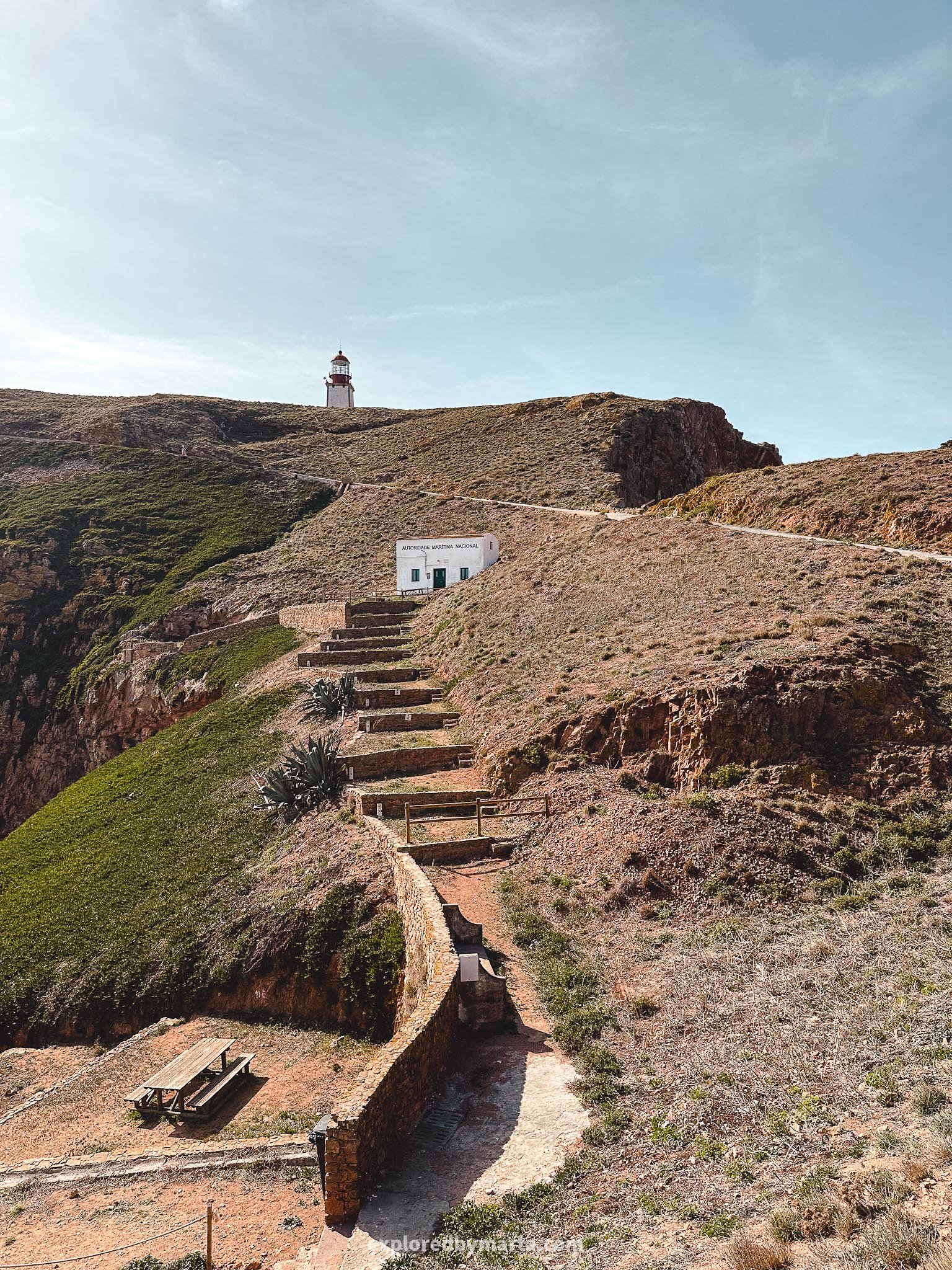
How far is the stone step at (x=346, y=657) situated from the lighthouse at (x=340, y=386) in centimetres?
7167

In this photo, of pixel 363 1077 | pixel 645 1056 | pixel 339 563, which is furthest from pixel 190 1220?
pixel 339 563

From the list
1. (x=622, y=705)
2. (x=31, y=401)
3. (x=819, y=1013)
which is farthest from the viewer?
(x=31, y=401)

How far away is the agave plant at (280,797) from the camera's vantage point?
1702 cm

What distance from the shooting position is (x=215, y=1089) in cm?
1013

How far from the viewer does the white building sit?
→ 109 feet

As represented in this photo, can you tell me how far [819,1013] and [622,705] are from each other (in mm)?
7814

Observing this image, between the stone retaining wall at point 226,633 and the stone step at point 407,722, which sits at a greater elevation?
the stone retaining wall at point 226,633

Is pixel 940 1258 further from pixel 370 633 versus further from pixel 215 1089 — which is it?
pixel 370 633

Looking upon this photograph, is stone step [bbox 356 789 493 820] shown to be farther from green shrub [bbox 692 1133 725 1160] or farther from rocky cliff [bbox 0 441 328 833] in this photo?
rocky cliff [bbox 0 441 328 833]

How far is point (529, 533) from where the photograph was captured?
123ft

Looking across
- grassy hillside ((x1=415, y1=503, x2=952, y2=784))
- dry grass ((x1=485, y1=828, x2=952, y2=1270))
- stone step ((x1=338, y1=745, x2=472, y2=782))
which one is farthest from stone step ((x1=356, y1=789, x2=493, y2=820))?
dry grass ((x1=485, y1=828, x2=952, y2=1270))

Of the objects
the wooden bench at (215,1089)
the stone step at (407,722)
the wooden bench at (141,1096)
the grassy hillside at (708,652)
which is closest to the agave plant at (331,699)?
the stone step at (407,722)

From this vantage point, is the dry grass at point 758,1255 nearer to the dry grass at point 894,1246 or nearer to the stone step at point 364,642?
the dry grass at point 894,1246

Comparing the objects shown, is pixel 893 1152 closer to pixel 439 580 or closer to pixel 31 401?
pixel 439 580
